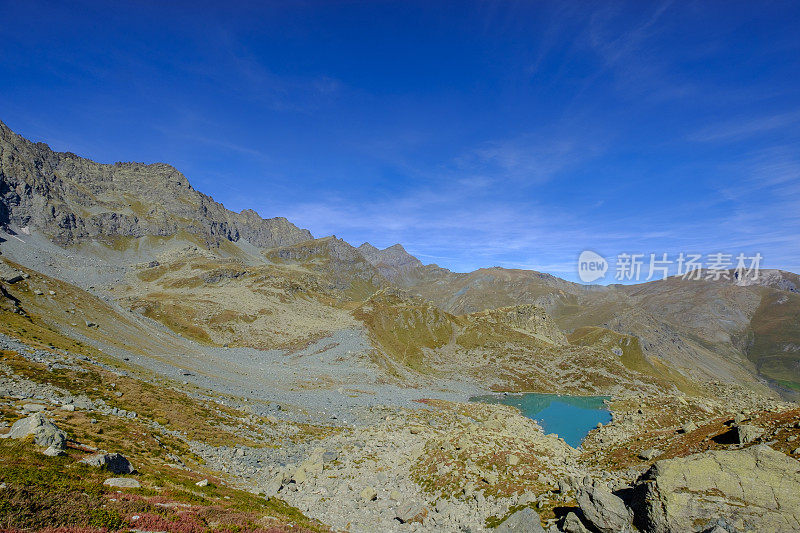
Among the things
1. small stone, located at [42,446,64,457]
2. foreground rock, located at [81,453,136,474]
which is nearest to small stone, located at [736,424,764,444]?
Answer: foreground rock, located at [81,453,136,474]

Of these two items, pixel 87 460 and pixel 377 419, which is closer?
pixel 87 460

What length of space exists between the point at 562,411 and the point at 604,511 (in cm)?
10563

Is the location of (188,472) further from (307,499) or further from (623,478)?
(623,478)

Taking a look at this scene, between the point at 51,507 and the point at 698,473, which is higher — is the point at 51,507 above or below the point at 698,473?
below

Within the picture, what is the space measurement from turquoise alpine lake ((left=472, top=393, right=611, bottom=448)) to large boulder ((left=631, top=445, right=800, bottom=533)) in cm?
5952

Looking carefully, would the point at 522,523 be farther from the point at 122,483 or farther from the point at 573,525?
the point at 122,483

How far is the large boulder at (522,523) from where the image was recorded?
19.6 metres

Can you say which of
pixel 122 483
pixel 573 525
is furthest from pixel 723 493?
pixel 122 483

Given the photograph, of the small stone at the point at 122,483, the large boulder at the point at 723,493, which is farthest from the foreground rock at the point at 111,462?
the large boulder at the point at 723,493

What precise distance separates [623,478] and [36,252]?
288849 millimetres

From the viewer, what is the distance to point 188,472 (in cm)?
2558

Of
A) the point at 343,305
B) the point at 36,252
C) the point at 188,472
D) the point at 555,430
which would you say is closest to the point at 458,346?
the point at 343,305

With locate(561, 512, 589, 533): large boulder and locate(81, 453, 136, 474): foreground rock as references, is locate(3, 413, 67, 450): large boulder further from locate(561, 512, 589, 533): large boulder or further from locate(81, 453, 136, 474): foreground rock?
locate(561, 512, 589, 533): large boulder

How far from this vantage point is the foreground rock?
1912 cm
